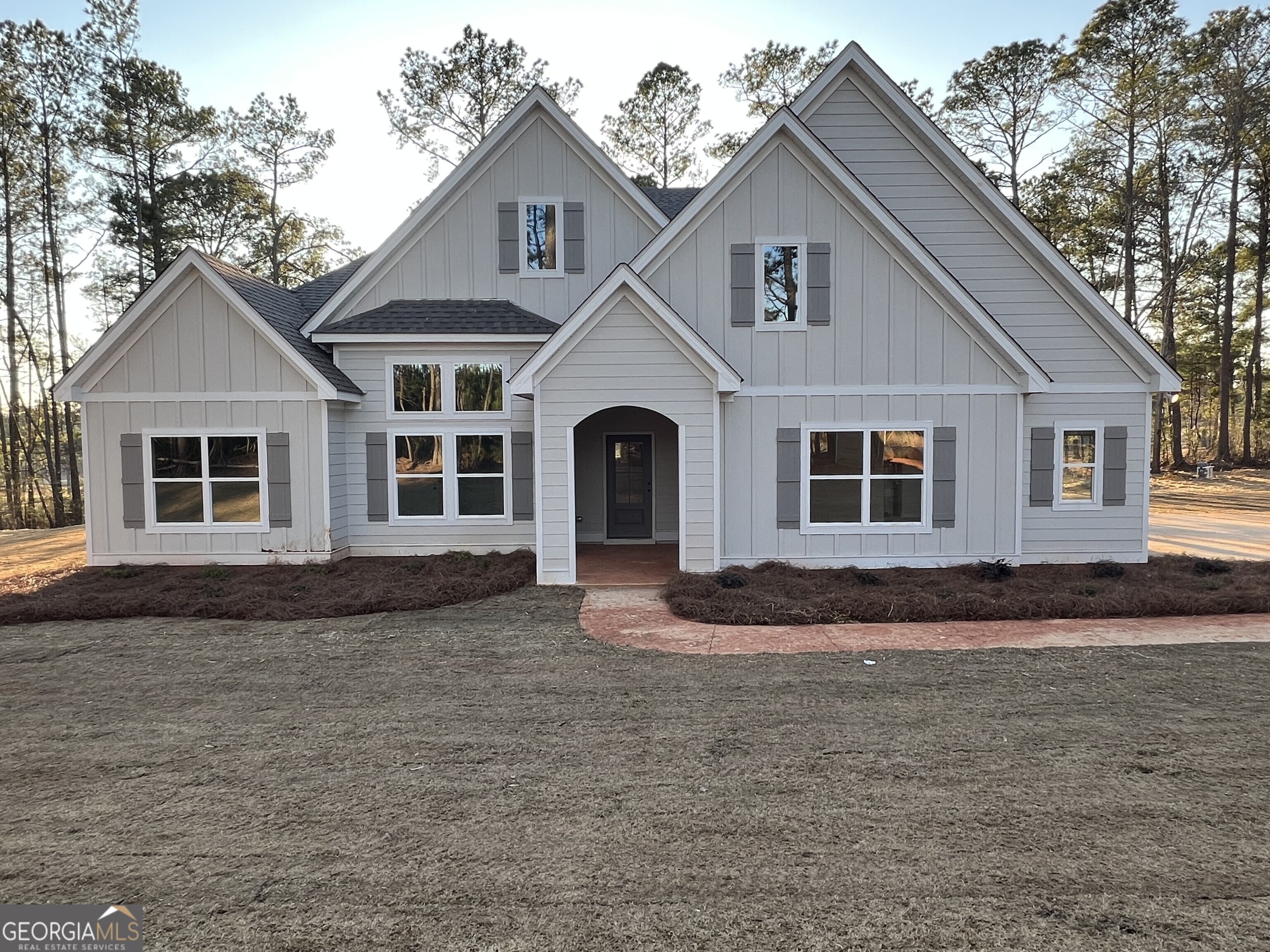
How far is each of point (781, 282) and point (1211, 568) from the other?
787 cm

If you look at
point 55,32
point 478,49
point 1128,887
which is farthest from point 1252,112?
point 55,32

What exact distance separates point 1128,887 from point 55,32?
106 feet

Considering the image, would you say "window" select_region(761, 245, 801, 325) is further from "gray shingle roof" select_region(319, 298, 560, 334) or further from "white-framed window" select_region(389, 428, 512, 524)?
"white-framed window" select_region(389, 428, 512, 524)

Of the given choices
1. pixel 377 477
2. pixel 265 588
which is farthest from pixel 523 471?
pixel 265 588

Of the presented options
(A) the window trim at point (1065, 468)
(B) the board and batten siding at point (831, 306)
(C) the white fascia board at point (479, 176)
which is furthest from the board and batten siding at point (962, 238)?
(C) the white fascia board at point (479, 176)

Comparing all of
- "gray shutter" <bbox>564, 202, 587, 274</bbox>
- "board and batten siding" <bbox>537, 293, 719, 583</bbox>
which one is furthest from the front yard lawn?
"gray shutter" <bbox>564, 202, 587, 274</bbox>

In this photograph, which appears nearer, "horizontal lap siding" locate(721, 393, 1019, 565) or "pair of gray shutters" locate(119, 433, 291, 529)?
"horizontal lap siding" locate(721, 393, 1019, 565)

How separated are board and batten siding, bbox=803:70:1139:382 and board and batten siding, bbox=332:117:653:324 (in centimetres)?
387

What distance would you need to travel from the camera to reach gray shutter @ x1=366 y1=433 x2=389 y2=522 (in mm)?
12141

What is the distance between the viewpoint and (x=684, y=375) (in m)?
10.1

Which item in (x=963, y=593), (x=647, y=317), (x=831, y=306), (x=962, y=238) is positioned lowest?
(x=963, y=593)

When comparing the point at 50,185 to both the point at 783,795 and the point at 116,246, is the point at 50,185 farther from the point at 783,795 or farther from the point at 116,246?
the point at 783,795

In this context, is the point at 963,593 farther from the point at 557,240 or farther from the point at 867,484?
the point at 557,240

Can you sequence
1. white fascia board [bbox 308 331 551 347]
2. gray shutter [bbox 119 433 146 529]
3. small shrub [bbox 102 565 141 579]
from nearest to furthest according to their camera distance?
small shrub [bbox 102 565 141 579]
gray shutter [bbox 119 433 146 529]
white fascia board [bbox 308 331 551 347]
